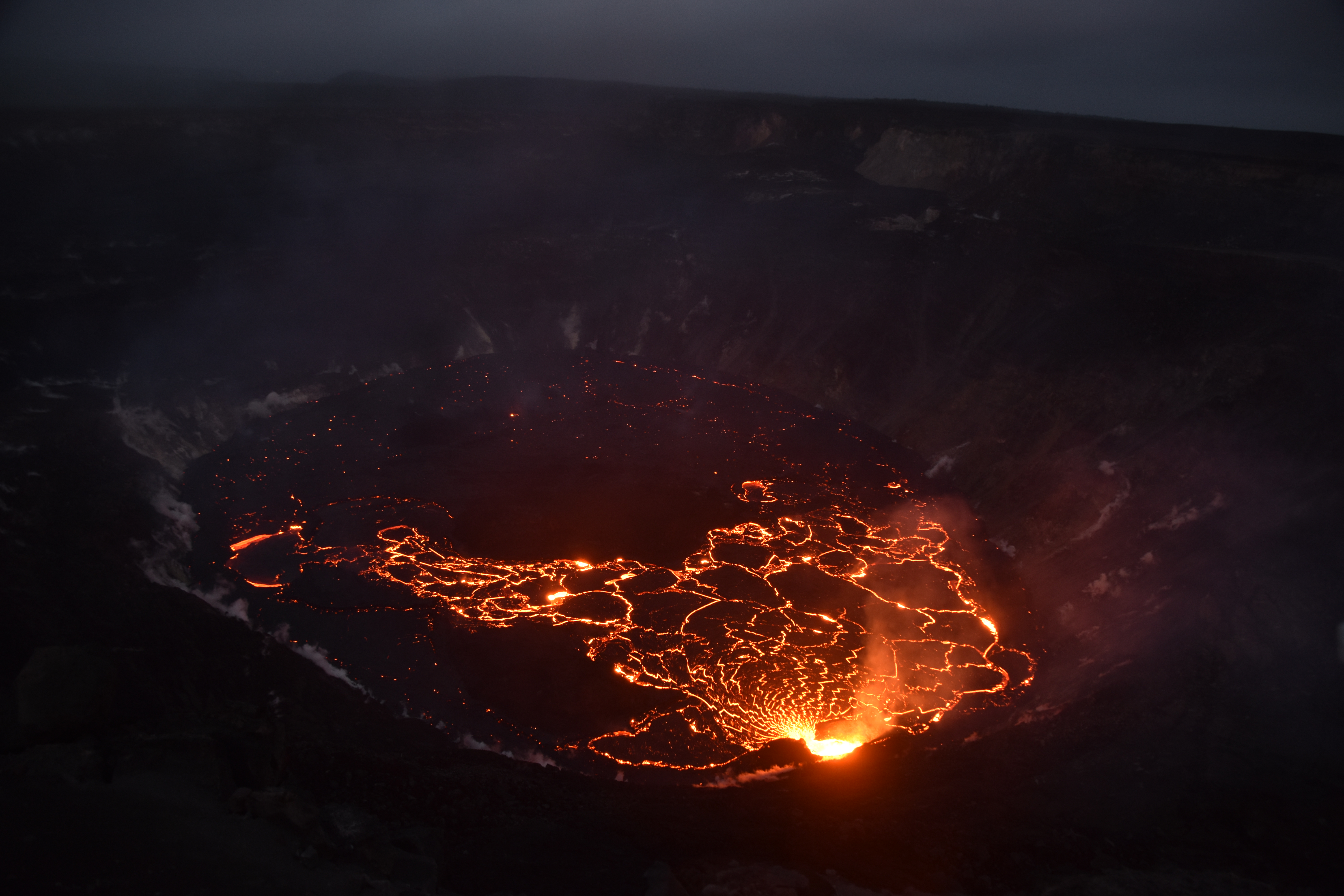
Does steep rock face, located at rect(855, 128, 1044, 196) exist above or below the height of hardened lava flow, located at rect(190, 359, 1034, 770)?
above

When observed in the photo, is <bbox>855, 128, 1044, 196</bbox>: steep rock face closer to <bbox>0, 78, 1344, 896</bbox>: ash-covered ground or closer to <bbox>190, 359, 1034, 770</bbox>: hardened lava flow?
<bbox>0, 78, 1344, 896</bbox>: ash-covered ground

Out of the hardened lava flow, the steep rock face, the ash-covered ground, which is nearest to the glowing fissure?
the hardened lava flow

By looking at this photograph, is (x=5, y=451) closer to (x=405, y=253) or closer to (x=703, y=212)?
(x=405, y=253)

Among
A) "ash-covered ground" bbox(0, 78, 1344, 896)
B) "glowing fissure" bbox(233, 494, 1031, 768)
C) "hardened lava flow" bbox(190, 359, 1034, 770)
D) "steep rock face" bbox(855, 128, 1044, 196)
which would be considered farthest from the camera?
"steep rock face" bbox(855, 128, 1044, 196)

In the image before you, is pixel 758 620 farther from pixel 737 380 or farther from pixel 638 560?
pixel 737 380

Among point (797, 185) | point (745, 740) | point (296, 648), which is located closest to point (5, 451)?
point (296, 648)

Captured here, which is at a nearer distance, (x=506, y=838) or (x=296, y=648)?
(x=506, y=838)
